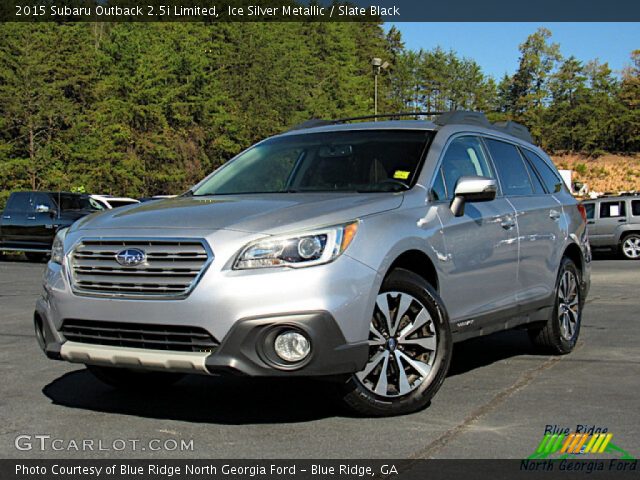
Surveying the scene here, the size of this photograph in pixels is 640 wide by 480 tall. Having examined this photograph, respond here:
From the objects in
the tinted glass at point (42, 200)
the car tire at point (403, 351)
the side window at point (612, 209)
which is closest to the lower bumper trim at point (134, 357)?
the car tire at point (403, 351)

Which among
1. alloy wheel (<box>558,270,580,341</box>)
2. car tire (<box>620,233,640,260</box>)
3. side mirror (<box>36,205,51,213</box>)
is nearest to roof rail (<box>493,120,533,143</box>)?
alloy wheel (<box>558,270,580,341</box>)

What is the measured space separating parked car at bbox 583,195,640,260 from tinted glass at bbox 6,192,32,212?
1543 centimetres

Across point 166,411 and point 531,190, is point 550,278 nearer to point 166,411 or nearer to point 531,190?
point 531,190

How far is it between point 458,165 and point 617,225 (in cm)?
2138

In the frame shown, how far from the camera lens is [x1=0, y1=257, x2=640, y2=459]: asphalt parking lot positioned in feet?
15.4

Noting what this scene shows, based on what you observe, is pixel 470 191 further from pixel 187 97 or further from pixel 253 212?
pixel 187 97

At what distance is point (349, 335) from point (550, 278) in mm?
3107

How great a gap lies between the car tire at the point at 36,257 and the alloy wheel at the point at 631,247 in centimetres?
1598

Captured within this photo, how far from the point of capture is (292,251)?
15.9ft

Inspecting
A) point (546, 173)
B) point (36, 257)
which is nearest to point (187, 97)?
point (36, 257)

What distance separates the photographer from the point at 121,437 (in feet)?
16.1

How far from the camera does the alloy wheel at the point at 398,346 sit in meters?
5.22

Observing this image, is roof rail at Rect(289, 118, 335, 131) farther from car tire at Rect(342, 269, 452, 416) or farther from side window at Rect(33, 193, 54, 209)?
side window at Rect(33, 193, 54, 209)
